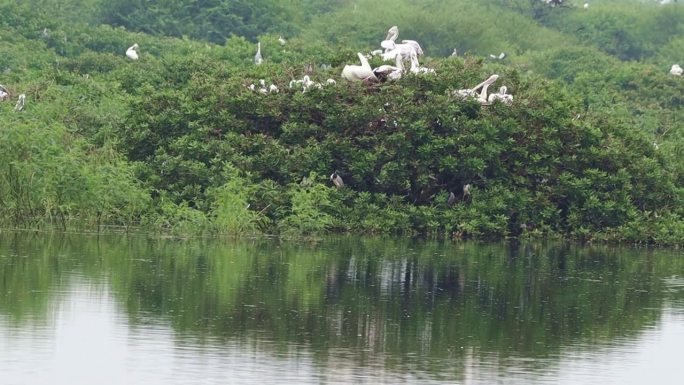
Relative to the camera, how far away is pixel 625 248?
2600 centimetres

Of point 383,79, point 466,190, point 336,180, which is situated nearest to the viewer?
point 336,180

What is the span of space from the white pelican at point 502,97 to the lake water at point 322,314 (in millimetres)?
4295

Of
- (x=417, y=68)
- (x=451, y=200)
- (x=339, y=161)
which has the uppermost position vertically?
(x=417, y=68)

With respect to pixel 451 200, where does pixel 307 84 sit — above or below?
above

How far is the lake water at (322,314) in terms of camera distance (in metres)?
13.2

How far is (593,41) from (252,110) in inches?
1910

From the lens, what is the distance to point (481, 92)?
2753cm

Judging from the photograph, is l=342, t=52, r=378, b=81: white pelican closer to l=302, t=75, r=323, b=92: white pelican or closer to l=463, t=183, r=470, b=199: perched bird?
l=302, t=75, r=323, b=92: white pelican

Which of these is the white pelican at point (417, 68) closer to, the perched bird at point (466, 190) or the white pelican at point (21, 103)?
the perched bird at point (466, 190)

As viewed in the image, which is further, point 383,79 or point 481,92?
point 383,79

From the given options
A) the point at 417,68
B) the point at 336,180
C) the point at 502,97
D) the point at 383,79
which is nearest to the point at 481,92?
the point at 502,97

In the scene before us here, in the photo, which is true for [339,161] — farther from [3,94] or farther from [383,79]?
[3,94]

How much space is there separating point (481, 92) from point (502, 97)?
366 millimetres

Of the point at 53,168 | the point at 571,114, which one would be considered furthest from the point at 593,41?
the point at 53,168
